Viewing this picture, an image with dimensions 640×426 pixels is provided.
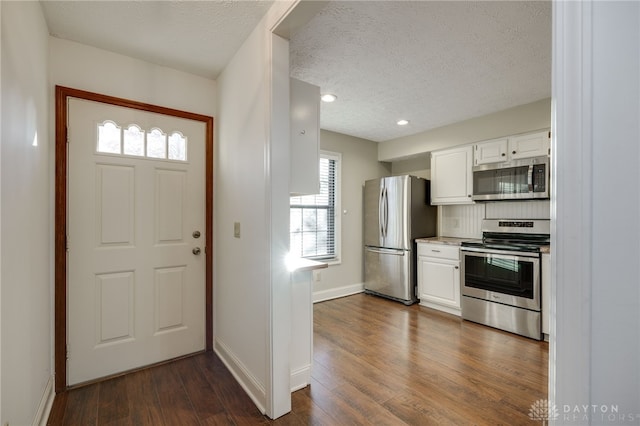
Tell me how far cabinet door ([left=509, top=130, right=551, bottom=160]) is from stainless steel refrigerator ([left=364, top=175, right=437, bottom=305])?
1.16 metres

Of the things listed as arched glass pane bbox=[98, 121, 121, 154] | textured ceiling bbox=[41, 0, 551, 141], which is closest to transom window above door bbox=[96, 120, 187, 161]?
arched glass pane bbox=[98, 121, 121, 154]

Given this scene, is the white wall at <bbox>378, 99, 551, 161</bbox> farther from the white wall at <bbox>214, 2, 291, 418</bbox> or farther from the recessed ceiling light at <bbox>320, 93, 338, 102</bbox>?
the white wall at <bbox>214, 2, 291, 418</bbox>

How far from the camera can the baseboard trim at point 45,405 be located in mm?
1603

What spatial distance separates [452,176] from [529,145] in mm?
901

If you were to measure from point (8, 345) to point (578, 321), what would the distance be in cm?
193

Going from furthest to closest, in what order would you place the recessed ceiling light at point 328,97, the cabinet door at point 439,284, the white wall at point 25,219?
the cabinet door at point 439,284 < the recessed ceiling light at point 328,97 < the white wall at point 25,219

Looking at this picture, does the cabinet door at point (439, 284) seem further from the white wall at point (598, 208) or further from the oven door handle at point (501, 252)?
the white wall at point (598, 208)

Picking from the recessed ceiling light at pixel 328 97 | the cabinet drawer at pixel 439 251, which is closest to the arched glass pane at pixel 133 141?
the recessed ceiling light at pixel 328 97

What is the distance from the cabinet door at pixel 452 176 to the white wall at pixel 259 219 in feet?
9.37

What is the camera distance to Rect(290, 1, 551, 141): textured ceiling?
1.83 metres

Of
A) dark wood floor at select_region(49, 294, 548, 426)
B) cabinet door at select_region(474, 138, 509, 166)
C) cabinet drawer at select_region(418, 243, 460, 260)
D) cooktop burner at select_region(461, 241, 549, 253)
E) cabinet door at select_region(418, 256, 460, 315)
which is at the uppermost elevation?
cabinet door at select_region(474, 138, 509, 166)

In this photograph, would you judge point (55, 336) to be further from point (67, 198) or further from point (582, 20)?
point (582, 20)

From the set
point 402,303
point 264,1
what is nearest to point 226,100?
point 264,1

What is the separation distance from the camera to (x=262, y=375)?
186 centimetres
